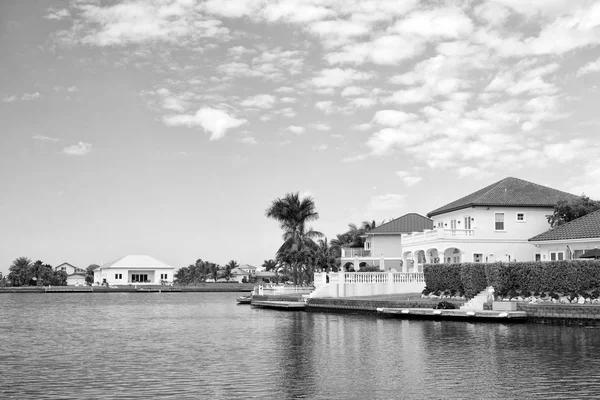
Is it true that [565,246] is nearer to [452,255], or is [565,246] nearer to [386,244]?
[452,255]

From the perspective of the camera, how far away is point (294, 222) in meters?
77.9

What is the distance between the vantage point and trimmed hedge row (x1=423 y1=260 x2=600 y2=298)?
131 ft

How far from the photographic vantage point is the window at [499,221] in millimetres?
57625

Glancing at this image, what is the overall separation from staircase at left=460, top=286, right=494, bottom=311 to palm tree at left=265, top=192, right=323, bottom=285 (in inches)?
1267

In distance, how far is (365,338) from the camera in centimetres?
3306

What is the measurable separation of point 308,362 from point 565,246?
32217 millimetres

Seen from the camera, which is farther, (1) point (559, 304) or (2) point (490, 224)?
(2) point (490, 224)

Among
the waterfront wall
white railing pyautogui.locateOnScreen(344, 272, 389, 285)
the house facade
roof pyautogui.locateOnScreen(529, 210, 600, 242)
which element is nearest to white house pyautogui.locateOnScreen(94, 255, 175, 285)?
the house facade

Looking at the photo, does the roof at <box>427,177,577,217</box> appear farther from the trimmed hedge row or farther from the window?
the trimmed hedge row

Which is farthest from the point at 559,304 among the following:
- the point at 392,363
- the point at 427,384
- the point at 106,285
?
the point at 106,285

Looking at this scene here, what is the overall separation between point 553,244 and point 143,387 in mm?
39594

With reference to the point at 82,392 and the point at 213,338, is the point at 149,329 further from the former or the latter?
the point at 82,392

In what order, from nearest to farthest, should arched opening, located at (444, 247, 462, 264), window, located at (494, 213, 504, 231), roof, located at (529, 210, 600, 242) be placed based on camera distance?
roof, located at (529, 210, 600, 242), window, located at (494, 213, 504, 231), arched opening, located at (444, 247, 462, 264)

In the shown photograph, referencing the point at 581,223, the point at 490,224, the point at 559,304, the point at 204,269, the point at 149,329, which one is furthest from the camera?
the point at 204,269
